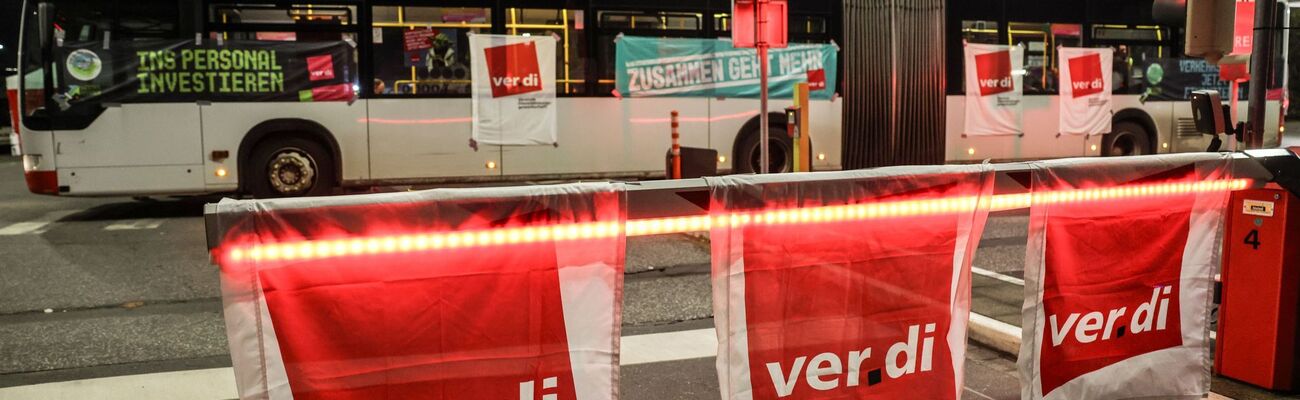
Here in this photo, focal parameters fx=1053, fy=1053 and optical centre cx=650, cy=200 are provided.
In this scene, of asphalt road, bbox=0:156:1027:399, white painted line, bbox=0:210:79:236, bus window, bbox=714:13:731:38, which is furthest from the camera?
bus window, bbox=714:13:731:38

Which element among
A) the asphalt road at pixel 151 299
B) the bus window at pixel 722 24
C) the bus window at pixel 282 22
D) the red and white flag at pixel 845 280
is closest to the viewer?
the red and white flag at pixel 845 280

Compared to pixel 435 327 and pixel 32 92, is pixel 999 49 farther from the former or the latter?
pixel 435 327

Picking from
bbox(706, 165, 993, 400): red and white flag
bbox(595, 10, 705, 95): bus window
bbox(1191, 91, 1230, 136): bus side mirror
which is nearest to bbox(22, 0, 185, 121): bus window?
bbox(595, 10, 705, 95): bus window

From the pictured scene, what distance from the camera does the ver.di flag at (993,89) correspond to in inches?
607

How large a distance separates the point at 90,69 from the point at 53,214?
2.25 metres

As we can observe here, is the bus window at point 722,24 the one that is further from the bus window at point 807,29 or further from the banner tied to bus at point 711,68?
the bus window at point 807,29

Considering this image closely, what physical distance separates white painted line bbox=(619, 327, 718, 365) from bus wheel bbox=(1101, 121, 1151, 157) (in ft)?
39.6

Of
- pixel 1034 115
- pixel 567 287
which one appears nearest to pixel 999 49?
pixel 1034 115

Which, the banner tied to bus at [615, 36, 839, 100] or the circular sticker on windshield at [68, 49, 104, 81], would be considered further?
the banner tied to bus at [615, 36, 839, 100]

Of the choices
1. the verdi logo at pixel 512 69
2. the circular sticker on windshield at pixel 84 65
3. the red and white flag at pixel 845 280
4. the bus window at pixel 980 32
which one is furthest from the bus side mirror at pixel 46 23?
the bus window at pixel 980 32

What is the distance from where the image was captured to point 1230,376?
505 cm

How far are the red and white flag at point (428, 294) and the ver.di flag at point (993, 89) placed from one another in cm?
1308

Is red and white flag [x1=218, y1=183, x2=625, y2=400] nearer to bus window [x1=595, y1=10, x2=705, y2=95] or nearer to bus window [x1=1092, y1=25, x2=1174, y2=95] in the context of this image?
bus window [x1=595, y1=10, x2=705, y2=95]

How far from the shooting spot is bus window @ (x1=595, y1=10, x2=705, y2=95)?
1352 cm
